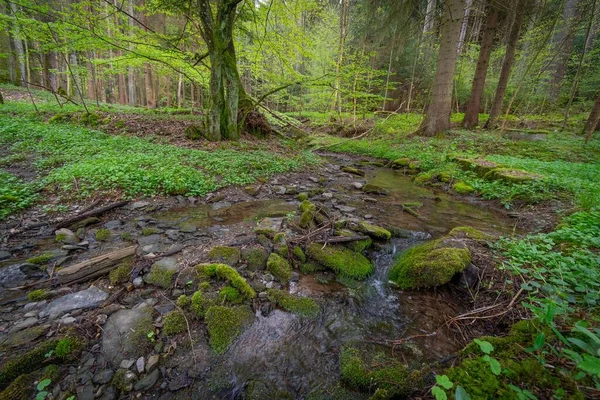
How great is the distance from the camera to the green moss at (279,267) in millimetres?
2873

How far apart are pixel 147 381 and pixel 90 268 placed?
5.17 ft

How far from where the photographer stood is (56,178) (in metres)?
4.68

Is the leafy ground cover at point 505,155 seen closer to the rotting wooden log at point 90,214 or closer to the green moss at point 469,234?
the green moss at point 469,234

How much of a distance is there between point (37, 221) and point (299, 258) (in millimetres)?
4047

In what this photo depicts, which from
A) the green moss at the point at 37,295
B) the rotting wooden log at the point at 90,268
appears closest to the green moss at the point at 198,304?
the rotting wooden log at the point at 90,268

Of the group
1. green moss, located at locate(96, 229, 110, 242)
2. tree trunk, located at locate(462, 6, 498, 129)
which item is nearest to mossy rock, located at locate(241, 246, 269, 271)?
green moss, located at locate(96, 229, 110, 242)

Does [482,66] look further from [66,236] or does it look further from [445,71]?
[66,236]

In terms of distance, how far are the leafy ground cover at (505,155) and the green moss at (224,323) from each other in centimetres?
506

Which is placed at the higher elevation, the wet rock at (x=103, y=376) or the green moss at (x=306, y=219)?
the green moss at (x=306, y=219)

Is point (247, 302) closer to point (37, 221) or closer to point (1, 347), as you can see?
point (1, 347)

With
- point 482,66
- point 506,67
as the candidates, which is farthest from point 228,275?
point 506,67

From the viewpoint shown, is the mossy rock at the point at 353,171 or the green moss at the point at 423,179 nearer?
the green moss at the point at 423,179

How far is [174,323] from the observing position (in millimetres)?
2145

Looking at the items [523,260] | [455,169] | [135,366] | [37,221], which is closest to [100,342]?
[135,366]
